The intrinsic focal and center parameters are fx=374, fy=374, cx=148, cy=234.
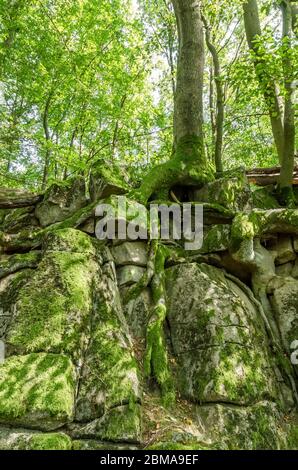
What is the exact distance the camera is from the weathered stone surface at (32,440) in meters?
3.51

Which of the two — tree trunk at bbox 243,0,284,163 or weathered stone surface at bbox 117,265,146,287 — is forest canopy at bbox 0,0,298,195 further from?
weathered stone surface at bbox 117,265,146,287

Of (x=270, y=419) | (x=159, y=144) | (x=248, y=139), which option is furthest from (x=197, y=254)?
(x=159, y=144)

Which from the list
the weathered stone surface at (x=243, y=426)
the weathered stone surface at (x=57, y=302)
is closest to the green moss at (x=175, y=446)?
the weathered stone surface at (x=243, y=426)

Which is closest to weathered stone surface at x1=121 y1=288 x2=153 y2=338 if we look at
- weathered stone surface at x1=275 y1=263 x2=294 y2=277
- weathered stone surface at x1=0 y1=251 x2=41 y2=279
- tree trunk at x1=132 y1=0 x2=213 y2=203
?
weathered stone surface at x1=0 y1=251 x2=41 y2=279

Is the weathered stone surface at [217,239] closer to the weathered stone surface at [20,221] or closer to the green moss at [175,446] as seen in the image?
the green moss at [175,446]

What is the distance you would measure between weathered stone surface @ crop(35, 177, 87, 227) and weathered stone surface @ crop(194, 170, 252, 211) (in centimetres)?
251

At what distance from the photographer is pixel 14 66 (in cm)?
1614

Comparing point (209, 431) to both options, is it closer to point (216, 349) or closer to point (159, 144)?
point (216, 349)

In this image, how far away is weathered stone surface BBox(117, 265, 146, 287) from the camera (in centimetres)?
598

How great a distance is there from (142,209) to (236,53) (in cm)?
1527

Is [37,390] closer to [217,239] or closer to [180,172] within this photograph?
[217,239]

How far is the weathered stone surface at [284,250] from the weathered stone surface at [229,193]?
1.16m

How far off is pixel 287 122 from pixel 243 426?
6.26m

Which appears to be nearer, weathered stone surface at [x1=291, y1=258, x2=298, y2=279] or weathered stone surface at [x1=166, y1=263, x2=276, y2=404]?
weathered stone surface at [x1=166, y1=263, x2=276, y2=404]
